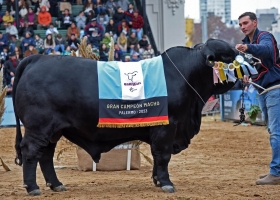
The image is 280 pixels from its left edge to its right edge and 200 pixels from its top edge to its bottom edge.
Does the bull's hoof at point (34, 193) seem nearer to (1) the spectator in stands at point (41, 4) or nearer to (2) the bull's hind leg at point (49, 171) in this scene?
(2) the bull's hind leg at point (49, 171)

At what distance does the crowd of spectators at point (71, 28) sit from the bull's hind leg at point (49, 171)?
1475 centimetres

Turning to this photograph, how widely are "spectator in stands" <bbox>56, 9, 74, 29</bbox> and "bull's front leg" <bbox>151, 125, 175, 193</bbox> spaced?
1893 centimetres

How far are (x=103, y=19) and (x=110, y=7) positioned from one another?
163 centimetres

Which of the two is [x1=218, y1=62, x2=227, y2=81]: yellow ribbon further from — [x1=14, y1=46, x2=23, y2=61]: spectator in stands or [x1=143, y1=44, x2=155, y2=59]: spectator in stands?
[x1=143, y1=44, x2=155, y2=59]: spectator in stands

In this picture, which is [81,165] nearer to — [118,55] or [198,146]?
[198,146]

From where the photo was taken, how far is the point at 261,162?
1132 cm

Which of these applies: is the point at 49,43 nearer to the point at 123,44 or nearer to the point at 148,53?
the point at 123,44

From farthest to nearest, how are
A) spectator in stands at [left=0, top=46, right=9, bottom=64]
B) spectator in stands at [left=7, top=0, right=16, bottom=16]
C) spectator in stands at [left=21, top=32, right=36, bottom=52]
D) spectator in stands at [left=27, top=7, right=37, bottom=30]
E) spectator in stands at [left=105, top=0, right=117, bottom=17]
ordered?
spectator in stands at [left=105, top=0, right=117, bottom=17], spectator in stands at [left=7, top=0, right=16, bottom=16], spectator in stands at [left=27, top=7, right=37, bottom=30], spectator in stands at [left=21, top=32, right=36, bottom=52], spectator in stands at [left=0, top=46, right=9, bottom=64]

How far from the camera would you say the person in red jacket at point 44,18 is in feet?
85.9

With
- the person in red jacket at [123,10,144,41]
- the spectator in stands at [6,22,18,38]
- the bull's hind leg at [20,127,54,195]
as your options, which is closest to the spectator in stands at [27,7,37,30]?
the spectator in stands at [6,22,18,38]

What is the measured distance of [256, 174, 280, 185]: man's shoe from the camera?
873cm

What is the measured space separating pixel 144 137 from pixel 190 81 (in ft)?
3.10

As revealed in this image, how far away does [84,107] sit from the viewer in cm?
812

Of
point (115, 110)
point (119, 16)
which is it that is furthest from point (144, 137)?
point (119, 16)
